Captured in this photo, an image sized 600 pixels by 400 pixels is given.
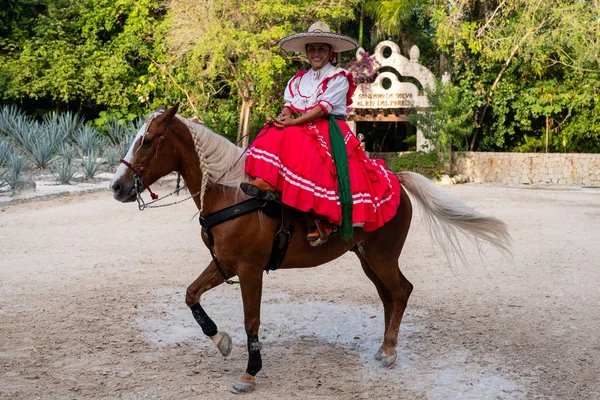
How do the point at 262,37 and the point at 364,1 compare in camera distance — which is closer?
the point at 262,37

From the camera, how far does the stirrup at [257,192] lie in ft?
14.9

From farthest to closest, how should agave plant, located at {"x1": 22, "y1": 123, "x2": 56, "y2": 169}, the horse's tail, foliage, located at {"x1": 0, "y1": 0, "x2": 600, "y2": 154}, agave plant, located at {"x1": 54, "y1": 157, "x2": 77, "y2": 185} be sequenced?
foliage, located at {"x1": 0, "y1": 0, "x2": 600, "y2": 154} < agave plant, located at {"x1": 22, "y1": 123, "x2": 56, "y2": 169} < agave plant, located at {"x1": 54, "y1": 157, "x2": 77, "y2": 185} < the horse's tail

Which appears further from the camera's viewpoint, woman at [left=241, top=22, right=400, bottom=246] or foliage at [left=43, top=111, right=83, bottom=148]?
foliage at [left=43, top=111, right=83, bottom=148]

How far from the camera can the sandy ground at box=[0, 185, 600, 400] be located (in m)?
4.71

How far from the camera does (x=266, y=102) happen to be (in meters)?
23.1

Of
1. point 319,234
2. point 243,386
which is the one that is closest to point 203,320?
point 243,386

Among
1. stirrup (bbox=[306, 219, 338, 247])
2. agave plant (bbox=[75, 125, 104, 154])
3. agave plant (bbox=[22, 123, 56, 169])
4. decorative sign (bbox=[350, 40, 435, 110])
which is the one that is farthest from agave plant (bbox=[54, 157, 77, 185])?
stirrup (bbox=[306, 219, 338, 247])

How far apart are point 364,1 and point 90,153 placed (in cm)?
1179

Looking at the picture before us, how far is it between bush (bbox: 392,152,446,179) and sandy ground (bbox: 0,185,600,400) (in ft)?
34.0

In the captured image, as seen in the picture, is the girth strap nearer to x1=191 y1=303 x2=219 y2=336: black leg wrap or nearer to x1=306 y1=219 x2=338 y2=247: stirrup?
x1=306 y1=219 x2=338 y2=247: stirrup

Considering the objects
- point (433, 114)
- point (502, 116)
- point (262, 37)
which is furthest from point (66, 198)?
point (502, 116)

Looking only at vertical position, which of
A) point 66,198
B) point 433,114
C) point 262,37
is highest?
point 262,37

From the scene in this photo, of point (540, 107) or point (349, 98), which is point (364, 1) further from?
point (349, 98)

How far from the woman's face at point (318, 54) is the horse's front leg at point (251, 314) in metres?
1.49
